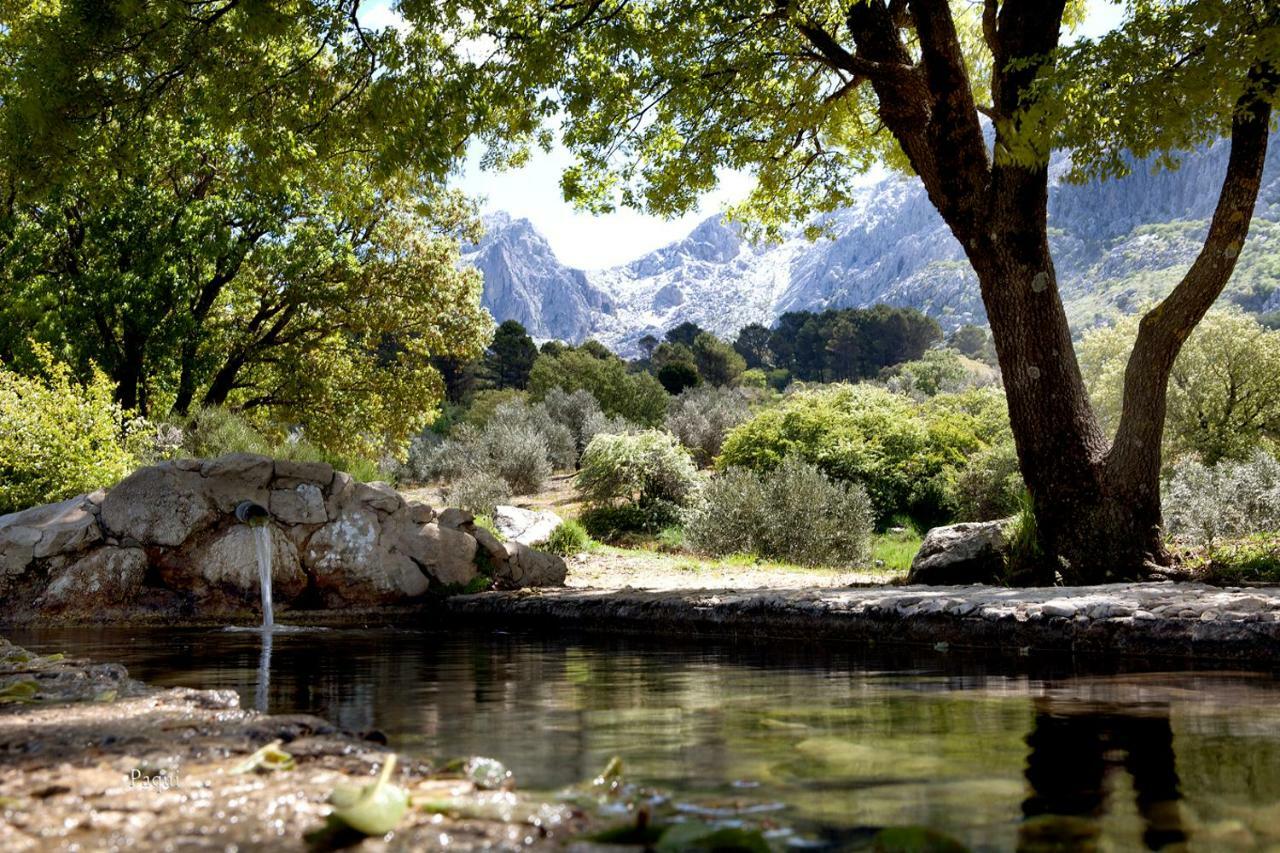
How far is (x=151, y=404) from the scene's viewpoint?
58.2ft

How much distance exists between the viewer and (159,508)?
34.0 feet

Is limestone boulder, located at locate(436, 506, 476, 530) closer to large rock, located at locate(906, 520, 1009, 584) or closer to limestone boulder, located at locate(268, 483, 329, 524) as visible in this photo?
limestone boulder, located at locate(268, 483, 329, 524)

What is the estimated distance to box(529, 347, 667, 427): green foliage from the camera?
1425 inches

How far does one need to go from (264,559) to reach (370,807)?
945cm

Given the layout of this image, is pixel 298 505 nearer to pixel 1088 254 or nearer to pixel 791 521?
pixel 791 521

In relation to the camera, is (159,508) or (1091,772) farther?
(159,508)

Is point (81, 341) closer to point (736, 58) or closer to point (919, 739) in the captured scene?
point (736, 58)

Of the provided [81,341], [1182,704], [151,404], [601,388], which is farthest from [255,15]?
[601,388]

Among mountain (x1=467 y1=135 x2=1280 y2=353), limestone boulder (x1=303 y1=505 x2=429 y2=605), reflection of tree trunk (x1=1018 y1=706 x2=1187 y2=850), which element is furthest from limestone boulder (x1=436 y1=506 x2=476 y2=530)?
mountain (x1=467 y1=135 x2=1280 y2=353)

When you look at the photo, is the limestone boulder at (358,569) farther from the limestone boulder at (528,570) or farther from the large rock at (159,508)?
the large rock at (159,508)

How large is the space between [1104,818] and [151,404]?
18731 mm

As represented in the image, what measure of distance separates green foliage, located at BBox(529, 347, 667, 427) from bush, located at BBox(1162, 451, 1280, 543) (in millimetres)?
22174

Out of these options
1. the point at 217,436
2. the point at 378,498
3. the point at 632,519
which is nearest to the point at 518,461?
the point at 632,519

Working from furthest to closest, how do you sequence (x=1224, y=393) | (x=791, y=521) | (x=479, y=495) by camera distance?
1. (x=1224, y=393)
2. (x=479, y=495)
3. (x=791, y=521)
